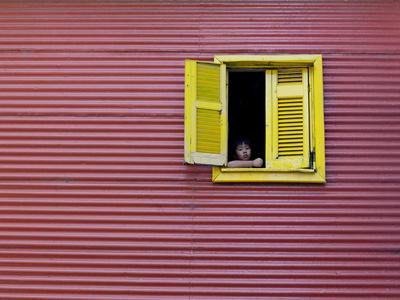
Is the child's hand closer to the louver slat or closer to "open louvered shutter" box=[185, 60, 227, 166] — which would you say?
the louver slat

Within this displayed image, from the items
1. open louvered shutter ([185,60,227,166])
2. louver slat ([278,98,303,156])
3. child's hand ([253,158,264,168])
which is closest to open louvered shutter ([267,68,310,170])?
louver slat ([278,98,303,156])

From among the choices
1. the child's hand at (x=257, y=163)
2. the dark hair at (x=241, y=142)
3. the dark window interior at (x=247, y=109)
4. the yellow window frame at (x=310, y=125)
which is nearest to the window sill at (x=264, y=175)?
the yellow window frame at (x=310, y=125)

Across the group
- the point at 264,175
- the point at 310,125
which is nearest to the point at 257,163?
the point at 264,175

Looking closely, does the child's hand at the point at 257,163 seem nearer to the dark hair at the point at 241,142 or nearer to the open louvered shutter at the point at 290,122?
the open louvered shutter at the point at 290,122

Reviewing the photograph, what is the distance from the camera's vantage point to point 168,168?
609cm

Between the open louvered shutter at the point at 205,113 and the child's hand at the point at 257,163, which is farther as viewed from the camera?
the child's hand at the point at 257,163

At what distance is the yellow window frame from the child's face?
33cm

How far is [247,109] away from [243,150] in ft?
4.17

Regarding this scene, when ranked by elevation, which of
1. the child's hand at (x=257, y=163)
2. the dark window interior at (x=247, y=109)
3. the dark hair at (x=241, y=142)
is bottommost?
the child's hand at (x=257, y=163)

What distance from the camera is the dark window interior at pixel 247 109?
7.09 m

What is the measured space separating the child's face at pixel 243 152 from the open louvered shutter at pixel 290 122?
0.88 feet

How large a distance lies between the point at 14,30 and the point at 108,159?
68.5 inches

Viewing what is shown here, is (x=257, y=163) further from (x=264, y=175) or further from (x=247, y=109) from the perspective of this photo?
(x=247, y=109)

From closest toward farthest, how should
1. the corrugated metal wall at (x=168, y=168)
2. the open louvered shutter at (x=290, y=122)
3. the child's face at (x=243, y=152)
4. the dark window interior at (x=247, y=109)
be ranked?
the corrugated metal wall at (x=168, y=168) < the open louvered shutter at (x=290, y=122) < the child's face at (x=243, y=152) < the dark window interior at (x=247, y=109)
